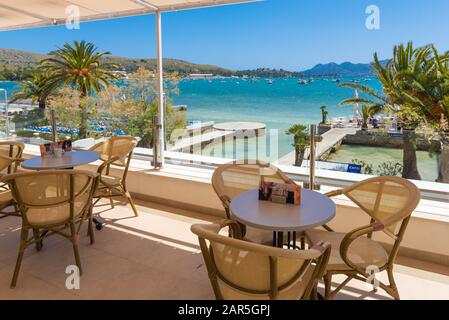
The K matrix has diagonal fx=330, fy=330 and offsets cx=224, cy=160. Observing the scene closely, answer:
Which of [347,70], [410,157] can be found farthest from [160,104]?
[347,70]

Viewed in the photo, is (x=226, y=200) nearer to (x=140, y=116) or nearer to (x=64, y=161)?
(x=64, y=161)

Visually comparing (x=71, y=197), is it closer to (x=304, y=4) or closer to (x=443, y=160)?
(x=443, y=160)

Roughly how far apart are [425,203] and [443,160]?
429 millimetres

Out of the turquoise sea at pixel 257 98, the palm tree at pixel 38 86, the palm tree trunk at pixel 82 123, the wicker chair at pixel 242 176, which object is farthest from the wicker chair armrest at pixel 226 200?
the turquoise sea at pixel 257 98

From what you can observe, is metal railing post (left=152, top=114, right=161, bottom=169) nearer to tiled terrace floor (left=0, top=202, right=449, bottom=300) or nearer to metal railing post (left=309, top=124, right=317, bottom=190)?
tiled terrace floor (left=0, top=202, right=449, bottom=300)

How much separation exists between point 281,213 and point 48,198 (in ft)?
5.83

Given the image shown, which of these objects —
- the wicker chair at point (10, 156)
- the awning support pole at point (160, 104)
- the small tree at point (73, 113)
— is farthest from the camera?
the small tree at point (73, 113)

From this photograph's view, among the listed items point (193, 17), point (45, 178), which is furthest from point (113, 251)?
point (193, 17)

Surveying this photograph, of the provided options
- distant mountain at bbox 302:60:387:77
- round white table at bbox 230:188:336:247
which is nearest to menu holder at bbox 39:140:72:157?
round white table at bbox 230:188:336:247

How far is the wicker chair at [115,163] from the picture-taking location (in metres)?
3.66

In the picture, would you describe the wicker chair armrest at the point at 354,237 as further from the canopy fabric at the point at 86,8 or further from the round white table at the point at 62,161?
the canopy fabric at the point at 86,8

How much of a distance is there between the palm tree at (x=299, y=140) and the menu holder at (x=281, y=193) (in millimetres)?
1336

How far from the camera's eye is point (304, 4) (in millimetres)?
41031

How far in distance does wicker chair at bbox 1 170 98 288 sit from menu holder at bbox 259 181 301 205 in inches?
53.4
